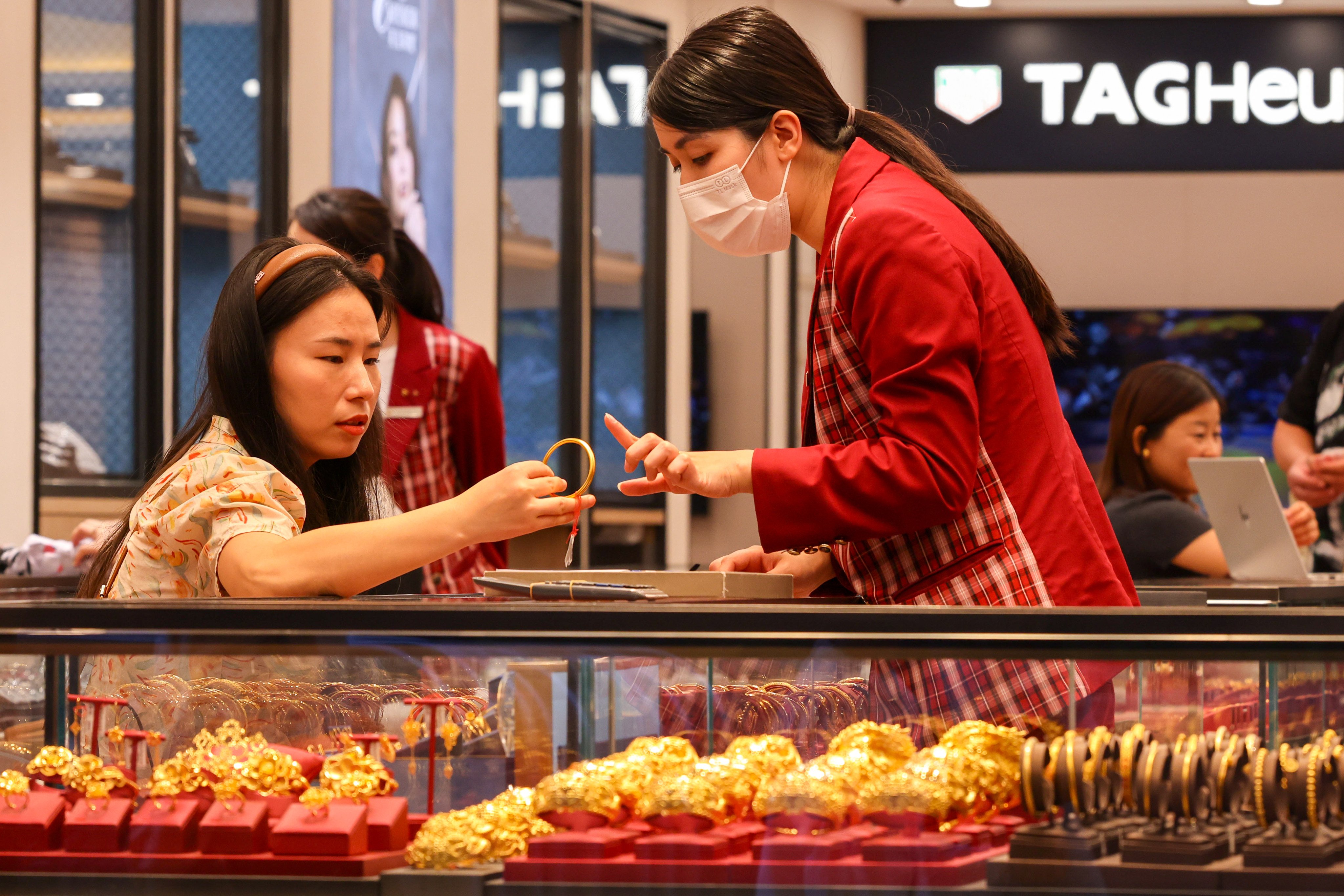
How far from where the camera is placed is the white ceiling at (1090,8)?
7906 mm

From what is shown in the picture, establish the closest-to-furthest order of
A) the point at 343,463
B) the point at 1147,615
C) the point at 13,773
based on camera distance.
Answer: the point at 1147,615 < the point at 13,773 < the point at 343,463

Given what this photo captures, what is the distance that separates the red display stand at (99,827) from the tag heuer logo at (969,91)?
7.59 m

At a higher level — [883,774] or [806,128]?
[806,128]

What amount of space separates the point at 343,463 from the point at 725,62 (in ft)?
2.53

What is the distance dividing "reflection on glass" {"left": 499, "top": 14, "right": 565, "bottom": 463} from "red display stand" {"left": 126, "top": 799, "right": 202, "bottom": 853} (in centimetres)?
497

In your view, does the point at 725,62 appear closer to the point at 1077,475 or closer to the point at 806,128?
the point at 806,128

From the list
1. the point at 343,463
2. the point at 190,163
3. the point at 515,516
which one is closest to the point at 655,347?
the point at 190,163

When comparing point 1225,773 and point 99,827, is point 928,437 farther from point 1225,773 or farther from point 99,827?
point 99,827

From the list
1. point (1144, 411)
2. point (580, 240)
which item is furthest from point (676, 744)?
point (580, 240)

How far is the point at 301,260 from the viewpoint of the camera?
1.87 meters

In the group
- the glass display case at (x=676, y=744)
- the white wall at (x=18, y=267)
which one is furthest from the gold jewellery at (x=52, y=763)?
the white wall at (x=18, y=267)

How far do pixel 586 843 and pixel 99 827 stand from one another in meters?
0.42

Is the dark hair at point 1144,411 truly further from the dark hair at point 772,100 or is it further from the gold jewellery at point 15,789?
the gold jewellery at point 15,789

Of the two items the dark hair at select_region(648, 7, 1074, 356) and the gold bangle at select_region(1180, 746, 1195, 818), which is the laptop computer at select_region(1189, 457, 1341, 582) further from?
the gold bangle at select_region(1180, 746, 1195, 818)
